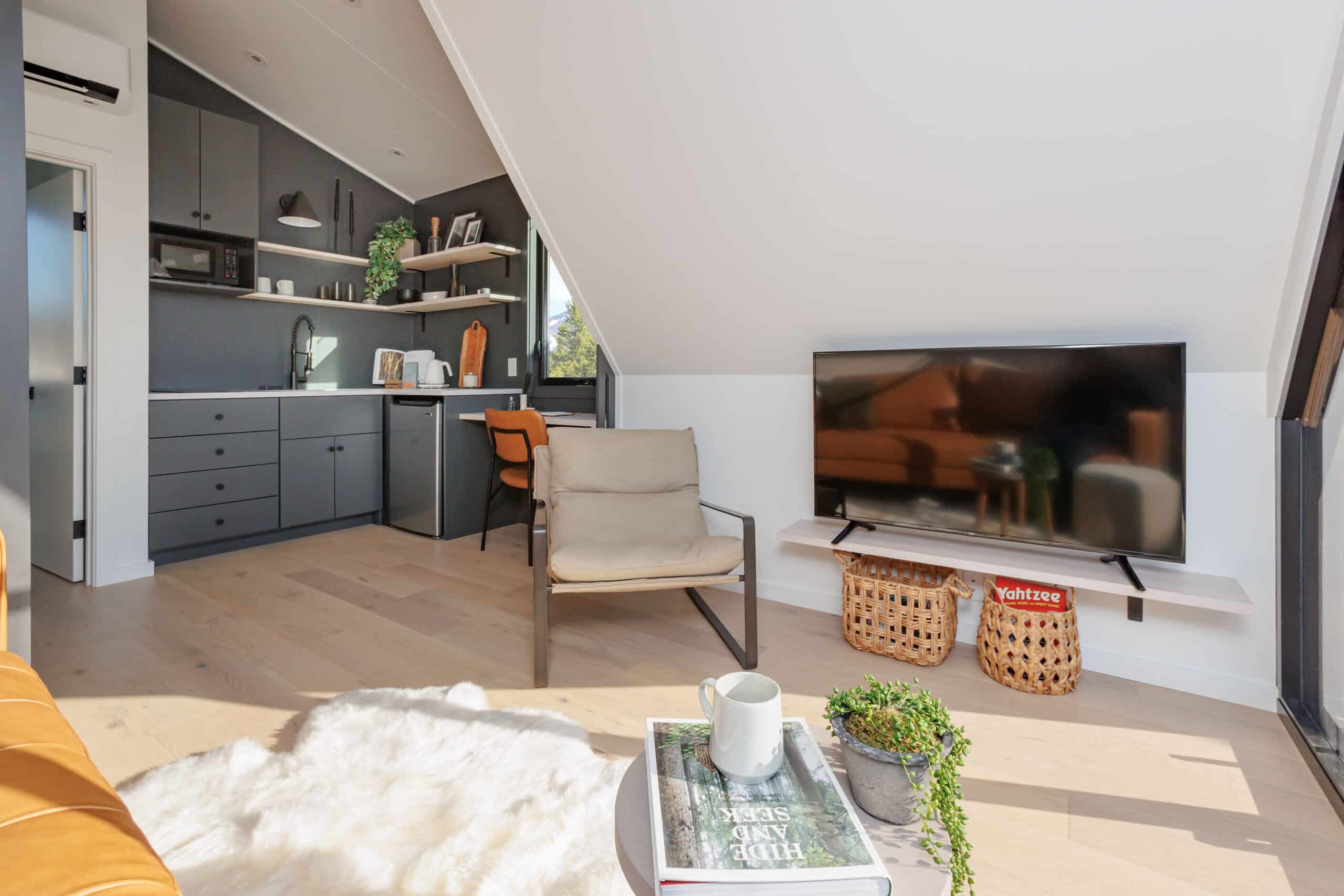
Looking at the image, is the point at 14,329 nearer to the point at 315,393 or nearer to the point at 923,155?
the point at 315,393

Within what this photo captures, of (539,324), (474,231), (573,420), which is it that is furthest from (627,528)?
(474,231)

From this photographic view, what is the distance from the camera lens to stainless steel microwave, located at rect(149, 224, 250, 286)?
12.0ft

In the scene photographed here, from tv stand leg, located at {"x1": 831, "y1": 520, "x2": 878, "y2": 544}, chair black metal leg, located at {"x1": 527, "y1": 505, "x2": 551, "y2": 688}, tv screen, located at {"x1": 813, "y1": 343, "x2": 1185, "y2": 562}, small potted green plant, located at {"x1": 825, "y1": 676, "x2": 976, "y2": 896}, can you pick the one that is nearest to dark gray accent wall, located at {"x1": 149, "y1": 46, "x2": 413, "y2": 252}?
chair black metal leg, located at {"x1": 527, "y1": 505, "x2": 551, "y2": 688}

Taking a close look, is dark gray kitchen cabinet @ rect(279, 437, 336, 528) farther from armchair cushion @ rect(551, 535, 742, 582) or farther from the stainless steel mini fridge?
armchair cushion @ rect(551, 535, 742, 582)

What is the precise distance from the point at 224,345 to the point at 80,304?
3.46 ft

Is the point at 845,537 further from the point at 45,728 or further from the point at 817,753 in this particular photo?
the point at 45,728

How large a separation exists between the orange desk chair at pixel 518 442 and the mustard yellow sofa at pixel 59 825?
236cm

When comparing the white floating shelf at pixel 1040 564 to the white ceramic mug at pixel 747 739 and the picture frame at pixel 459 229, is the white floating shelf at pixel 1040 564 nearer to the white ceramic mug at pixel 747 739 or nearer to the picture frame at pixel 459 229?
the white ceramic mug at pixel 747 739

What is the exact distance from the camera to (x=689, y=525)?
2.80m

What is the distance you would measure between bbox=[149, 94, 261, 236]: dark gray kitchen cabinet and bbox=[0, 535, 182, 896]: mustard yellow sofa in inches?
134

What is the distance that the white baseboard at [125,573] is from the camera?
3.16m

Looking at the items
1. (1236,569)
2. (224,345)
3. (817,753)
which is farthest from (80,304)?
(1236,569)

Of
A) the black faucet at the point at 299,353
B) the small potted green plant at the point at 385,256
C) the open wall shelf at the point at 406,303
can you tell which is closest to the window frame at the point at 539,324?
the open wall shelf at the point at 406,303

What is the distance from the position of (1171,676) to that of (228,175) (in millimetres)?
4985
